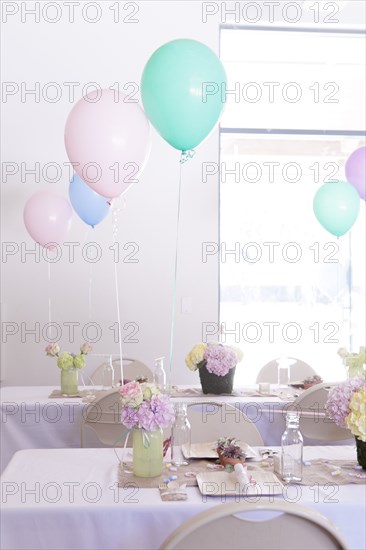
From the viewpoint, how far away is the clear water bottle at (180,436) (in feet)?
7.79

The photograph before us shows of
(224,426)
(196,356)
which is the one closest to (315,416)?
(196,356)

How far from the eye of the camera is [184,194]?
17.9 feet

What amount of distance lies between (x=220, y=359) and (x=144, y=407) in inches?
63.6

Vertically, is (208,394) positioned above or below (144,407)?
below

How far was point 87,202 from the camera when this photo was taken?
4.39m

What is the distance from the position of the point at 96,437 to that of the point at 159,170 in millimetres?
2423

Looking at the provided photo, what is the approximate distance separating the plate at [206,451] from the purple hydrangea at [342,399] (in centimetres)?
34

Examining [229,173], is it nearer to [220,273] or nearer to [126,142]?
[220,273]

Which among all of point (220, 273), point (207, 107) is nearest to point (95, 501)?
point (207, 107)

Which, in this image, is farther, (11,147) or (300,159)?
(300,159)

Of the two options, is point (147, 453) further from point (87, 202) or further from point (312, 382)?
point (87, 202)

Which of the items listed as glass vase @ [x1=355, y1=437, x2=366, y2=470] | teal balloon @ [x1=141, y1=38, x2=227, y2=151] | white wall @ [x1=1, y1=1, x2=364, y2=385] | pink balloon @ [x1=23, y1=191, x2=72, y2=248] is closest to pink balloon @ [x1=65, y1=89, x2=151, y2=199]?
teal balloon @ [x1=141, y1=38, x2=227, y2=151]

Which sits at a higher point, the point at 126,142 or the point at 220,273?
the point at 126,142

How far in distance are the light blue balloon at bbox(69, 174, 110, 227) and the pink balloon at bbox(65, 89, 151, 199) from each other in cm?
135
